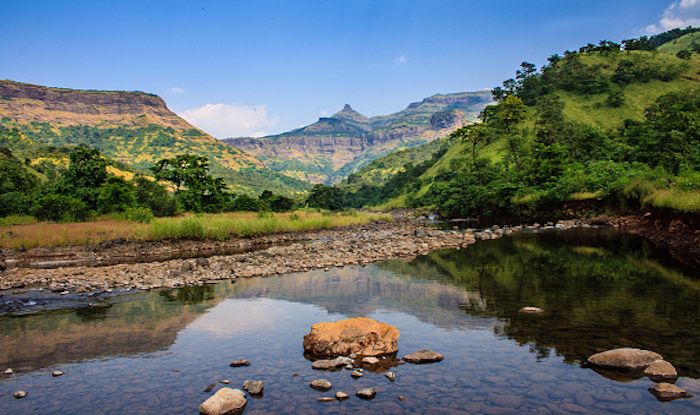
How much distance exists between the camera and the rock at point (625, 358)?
33.9 feet

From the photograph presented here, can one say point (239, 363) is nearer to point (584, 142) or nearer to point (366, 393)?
point (366, 393)

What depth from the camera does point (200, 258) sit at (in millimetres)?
32156

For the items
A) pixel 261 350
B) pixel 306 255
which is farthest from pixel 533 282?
pixel 306 255

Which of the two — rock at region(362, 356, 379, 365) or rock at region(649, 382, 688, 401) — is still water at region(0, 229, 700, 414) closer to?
rock at region(649, 382, 688, 401)

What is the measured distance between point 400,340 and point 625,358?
5773 mm

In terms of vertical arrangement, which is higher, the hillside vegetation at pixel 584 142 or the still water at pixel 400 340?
the hillside vegetation at pixel 584 142

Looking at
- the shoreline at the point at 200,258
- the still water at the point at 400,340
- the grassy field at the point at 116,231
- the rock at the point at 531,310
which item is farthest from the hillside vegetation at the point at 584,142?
the grassy field at the point at 116,231

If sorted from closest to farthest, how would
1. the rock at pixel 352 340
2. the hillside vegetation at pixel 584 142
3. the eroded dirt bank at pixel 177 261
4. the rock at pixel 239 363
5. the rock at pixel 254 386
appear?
the rock at pixel 254 386, the rock at pixel 239 363, the rock at pixel 352 340, the eroded dirt bank at pixel 177 261, the hillside vegetation at pixel 584 142

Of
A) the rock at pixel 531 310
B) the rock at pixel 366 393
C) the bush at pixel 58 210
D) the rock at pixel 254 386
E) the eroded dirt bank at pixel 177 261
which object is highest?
the bush at pixel 58 210

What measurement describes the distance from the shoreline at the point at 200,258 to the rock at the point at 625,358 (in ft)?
57.8

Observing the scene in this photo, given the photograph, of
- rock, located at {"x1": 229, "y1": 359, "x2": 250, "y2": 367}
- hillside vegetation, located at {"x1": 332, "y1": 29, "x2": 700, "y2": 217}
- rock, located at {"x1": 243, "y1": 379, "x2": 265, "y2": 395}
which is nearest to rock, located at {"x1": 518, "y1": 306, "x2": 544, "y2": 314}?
rock, located at {"x1": 229, "y1": 359, "x2": 250, "y2": 367}

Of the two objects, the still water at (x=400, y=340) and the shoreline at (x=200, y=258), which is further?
the shoreline at (x=200, y=258)

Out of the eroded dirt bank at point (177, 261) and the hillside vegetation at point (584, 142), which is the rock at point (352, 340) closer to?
the eroded dirt bank at point (177, 261)

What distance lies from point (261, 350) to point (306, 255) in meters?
18.5
